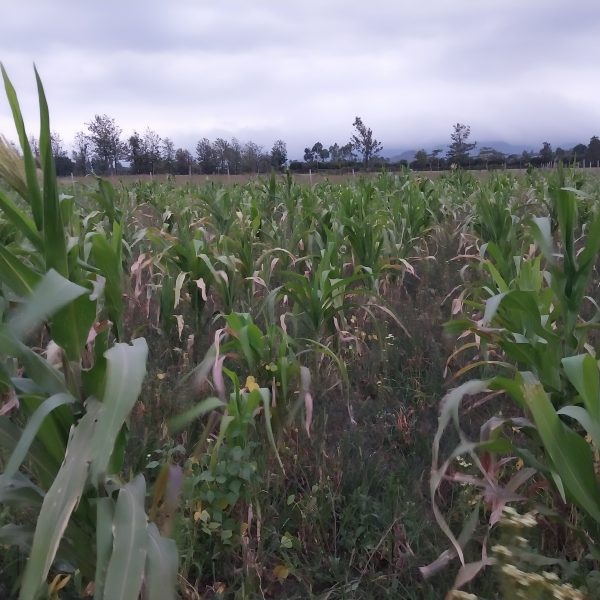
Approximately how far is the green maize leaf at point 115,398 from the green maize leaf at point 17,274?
10.0 inches

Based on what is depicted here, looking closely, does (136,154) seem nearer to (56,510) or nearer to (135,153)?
(135,153)

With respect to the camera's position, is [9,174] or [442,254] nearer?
[9,174]

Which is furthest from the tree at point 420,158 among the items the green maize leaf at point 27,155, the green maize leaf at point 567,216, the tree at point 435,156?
the green maize leaf at point 27,155

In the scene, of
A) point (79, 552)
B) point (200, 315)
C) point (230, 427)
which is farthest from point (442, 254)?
point (79, 552)

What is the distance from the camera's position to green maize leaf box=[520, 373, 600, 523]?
131cm

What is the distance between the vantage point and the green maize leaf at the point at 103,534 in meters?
1.14

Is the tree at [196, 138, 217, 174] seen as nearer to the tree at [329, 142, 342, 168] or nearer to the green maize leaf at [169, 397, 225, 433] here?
the tree at [329, 142, 342, 168]

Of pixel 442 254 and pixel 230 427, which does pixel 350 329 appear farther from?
pixel 442 254

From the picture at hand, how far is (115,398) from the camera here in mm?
1072

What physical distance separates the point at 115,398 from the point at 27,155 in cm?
56

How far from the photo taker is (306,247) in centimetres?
389

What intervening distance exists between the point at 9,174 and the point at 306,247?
2722 millimetres

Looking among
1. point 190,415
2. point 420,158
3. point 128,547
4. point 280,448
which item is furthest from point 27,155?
point 420,158

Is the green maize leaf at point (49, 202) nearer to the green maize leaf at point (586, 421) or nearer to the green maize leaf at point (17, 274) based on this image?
the green maize leaf at point (17, 274)
